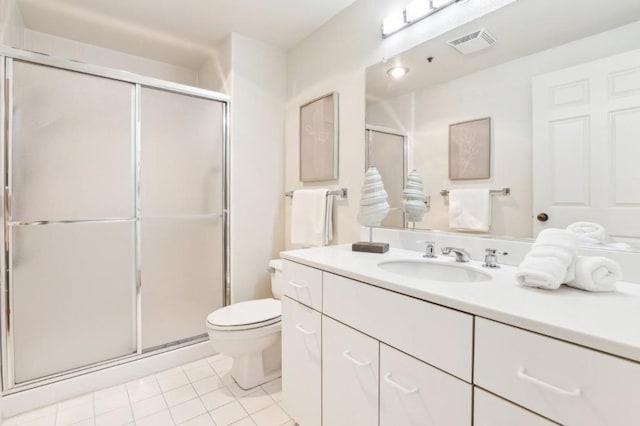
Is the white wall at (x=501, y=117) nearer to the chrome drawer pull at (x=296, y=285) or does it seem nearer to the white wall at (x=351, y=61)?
the white wall at (x=351, y=61)

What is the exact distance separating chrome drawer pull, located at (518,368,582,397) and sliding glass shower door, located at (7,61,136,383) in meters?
2.02

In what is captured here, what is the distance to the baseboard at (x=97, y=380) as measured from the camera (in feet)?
5.08

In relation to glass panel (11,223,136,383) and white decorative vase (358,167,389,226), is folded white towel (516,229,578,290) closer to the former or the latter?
white decorative vase (358,167,389,226)

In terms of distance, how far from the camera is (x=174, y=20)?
2.05 metres

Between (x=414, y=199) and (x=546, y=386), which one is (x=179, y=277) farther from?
(x=546, y=386)

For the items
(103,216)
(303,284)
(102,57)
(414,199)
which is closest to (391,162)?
(414,199)

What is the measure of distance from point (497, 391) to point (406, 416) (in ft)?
1.01

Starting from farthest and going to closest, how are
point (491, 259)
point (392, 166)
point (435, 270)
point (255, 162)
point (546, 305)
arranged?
1. point (255, 162)
2. point (392, 166)
3. point (435, 270)
4. point (491, 259)
5. point (546, 305)

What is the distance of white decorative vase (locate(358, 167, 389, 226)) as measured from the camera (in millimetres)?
1580

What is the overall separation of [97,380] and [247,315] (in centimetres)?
92

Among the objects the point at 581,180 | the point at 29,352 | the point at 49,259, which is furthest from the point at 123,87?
the point at 581,180

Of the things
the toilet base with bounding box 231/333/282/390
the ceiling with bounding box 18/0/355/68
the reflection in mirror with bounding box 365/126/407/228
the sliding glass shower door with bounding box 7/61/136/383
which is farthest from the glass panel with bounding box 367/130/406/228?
the sliding glass shower door with bounding box 7/61/136/383

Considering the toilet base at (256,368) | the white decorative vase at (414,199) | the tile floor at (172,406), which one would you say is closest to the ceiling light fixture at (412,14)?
the white decorative vase at (414,199)

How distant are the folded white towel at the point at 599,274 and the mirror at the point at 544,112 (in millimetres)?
230
